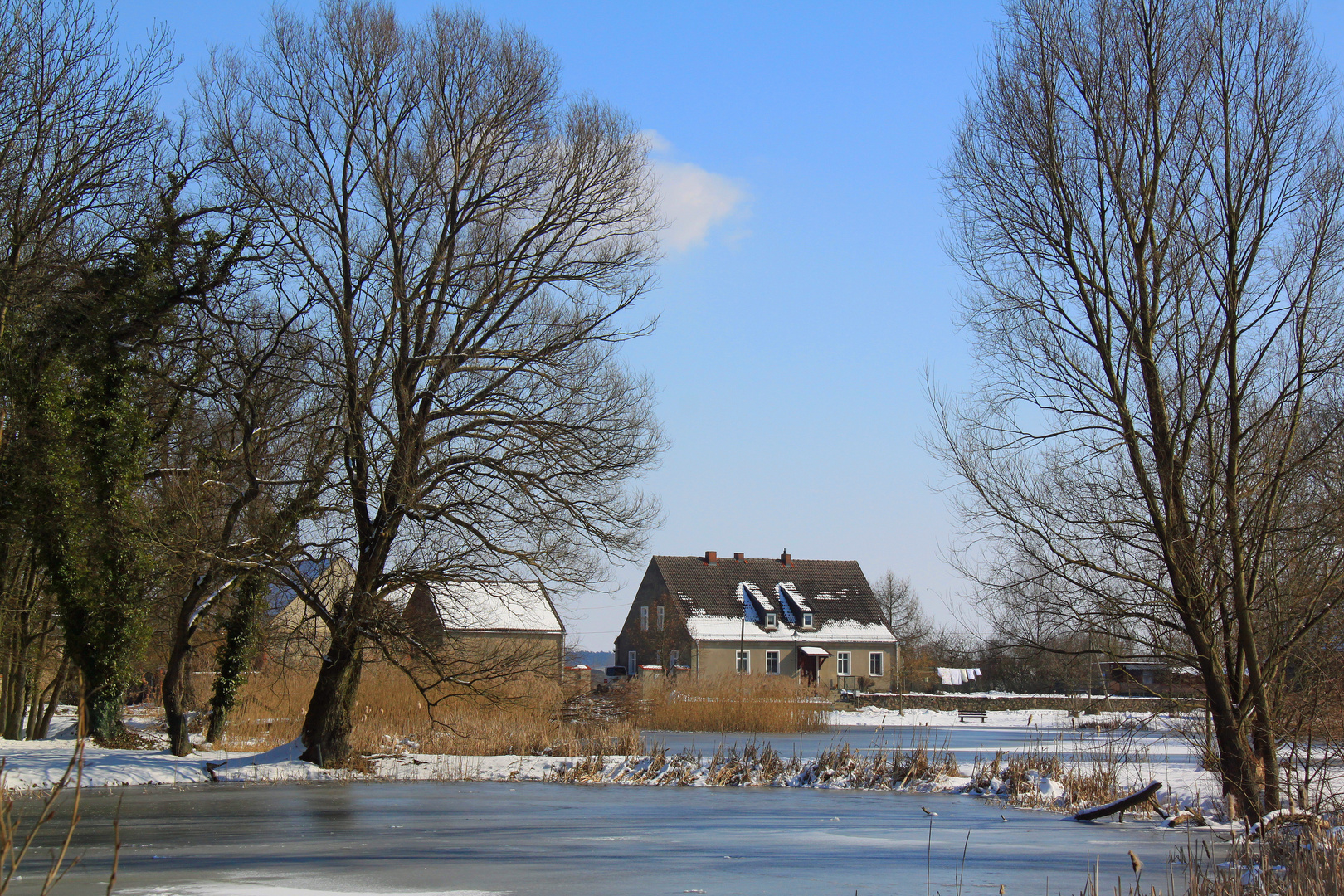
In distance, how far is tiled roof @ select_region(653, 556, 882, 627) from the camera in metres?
65.3

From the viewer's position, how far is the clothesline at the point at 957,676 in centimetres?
6550

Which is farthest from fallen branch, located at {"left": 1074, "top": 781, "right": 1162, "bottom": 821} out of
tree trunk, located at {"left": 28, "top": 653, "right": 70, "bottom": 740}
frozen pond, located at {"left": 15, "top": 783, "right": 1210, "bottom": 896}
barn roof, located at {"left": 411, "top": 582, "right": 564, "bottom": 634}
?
tree trunk, located at {"left": 28, "top": 653, "right": 70, "bottom": 740}

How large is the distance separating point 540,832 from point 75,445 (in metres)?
12.4

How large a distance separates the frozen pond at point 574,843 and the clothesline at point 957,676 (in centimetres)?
4785

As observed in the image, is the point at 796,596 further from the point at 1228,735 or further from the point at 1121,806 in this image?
the point at 1228,735

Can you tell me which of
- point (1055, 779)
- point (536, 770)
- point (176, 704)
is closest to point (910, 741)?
point (1055, 779)

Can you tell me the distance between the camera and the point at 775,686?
35500mm

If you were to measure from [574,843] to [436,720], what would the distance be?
11183 mm

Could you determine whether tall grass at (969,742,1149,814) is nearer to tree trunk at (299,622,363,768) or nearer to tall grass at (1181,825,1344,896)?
tall grass at (1181,825,1344,896)

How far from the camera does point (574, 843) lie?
1248cm

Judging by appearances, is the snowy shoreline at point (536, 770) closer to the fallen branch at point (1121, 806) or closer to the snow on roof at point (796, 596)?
the fallen branch at point (1121, 806)

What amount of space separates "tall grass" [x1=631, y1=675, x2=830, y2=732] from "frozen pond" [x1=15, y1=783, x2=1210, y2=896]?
549 inches

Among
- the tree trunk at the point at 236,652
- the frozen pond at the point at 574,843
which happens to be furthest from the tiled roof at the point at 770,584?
the frozen pond at the point at 574,843

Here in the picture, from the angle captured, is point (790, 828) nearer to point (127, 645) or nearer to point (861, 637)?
point (127, 645)
